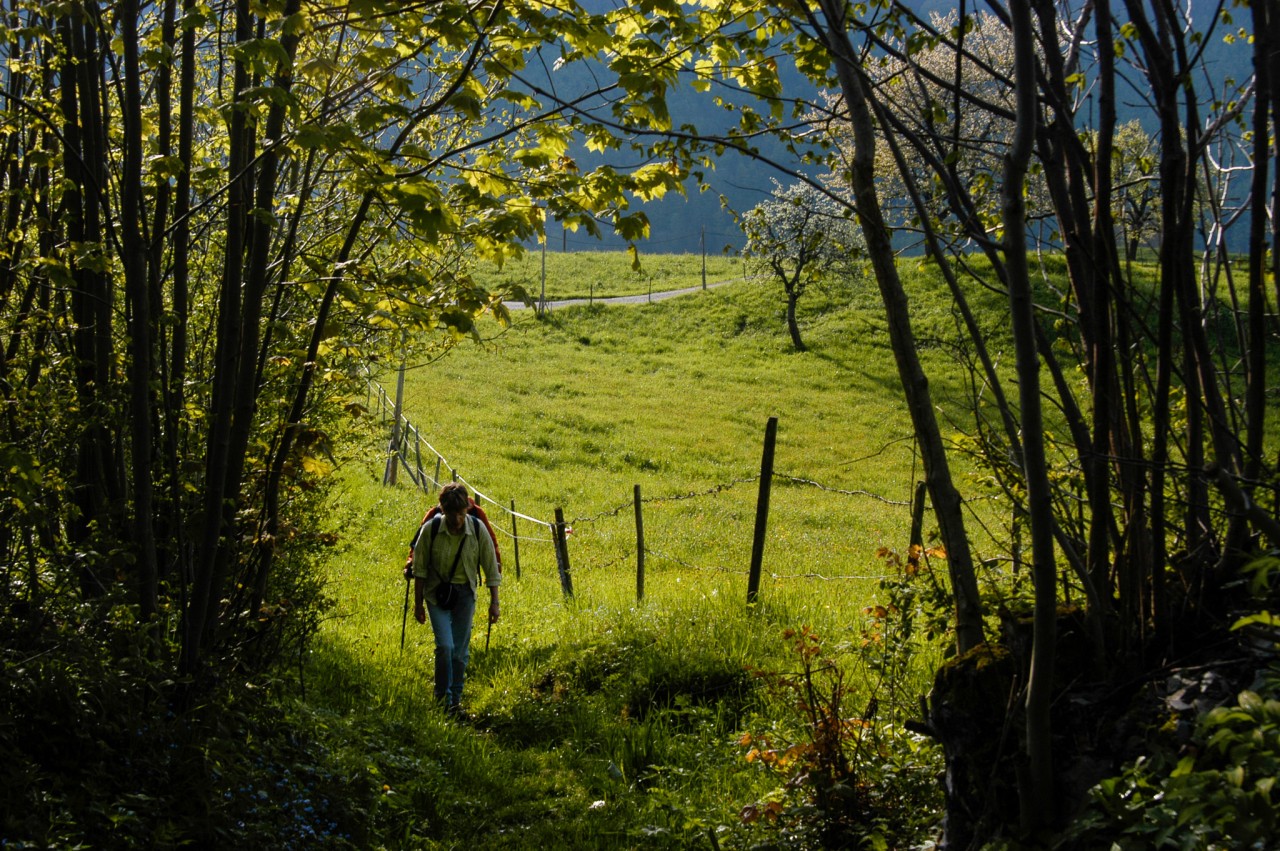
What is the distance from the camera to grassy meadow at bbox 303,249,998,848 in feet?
16.9

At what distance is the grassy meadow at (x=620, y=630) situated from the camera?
5148mm

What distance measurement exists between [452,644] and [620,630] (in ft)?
4.62

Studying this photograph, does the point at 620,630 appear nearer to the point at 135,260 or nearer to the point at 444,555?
the point at 444,555

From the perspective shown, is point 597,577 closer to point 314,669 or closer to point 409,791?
point 314,669

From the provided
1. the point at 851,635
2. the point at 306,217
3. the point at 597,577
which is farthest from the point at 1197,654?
the point at 597,577

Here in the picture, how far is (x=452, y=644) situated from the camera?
7359 millimetres

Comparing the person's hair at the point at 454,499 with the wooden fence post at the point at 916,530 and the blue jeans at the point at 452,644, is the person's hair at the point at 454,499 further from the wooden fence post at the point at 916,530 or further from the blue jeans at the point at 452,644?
the wooden fence post at the point at 916,530

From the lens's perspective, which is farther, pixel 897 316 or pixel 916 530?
pixel 916 530

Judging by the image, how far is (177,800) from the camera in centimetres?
357

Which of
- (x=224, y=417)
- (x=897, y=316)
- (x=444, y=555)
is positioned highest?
(x=897, y=316)

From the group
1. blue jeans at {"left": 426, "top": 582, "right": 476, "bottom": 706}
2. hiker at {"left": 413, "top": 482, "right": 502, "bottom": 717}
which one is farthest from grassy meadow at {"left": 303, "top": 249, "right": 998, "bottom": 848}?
hiker at {"left": 413, "top": 482, "right": 502, "bottom": 717}

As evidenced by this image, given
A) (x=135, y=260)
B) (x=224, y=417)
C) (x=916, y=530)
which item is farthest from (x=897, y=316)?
(x=135, y=260)

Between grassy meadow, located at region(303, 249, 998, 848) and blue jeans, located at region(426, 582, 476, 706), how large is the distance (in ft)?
0.81

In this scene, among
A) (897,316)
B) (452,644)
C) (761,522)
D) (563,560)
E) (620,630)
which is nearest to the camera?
(897,316)
